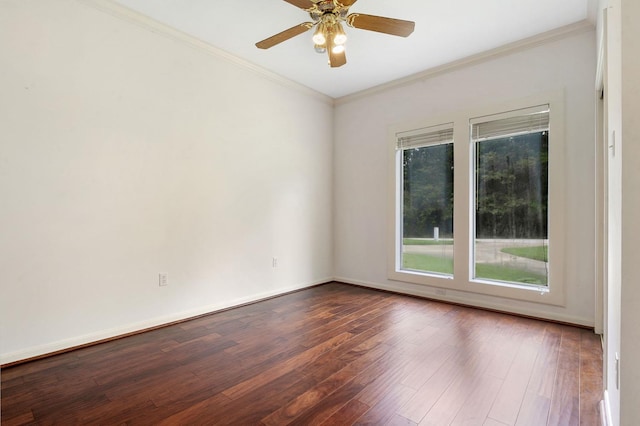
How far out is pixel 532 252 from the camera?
3.23m

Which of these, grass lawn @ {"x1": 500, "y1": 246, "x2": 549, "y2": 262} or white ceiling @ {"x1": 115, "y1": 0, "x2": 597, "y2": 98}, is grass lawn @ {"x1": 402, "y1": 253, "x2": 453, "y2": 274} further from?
white ceiling @ {"x1": 115, "y1": 0, "x2": 597, "y2": 98}

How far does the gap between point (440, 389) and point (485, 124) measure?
291 cm

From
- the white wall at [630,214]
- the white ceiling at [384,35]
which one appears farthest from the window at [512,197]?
the white wall at [630,214]

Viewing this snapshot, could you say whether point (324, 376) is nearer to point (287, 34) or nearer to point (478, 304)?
point (478, 304)

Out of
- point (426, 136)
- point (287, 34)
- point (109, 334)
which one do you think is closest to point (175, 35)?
point (287, 34)

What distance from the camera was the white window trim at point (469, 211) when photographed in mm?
2996

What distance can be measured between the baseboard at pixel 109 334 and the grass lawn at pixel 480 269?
207 centimetres

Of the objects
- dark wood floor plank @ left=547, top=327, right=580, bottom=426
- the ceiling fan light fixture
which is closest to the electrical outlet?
the ceiling fan light fixture

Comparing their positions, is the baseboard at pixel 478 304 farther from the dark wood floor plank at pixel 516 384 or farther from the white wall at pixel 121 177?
the white wall at pixel 121 177

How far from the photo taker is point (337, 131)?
488cm

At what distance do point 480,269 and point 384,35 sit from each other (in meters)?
2.79

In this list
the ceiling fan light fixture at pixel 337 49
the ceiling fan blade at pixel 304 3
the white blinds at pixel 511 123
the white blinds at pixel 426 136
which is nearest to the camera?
the ceiling fan blade at pixel 304 3

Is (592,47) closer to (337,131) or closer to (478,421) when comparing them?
(337,131)

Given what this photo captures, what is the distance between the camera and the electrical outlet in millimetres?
2919
